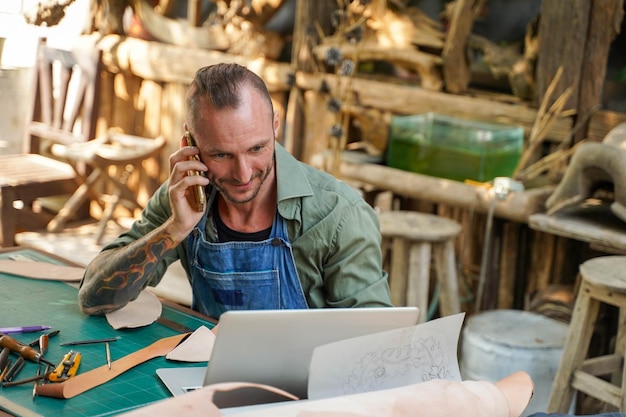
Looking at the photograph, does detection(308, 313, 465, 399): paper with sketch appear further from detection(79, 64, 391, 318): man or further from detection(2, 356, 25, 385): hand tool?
detection(2, 356, 25, 385): hand tool

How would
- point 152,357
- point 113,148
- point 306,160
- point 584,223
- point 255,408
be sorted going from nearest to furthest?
point 255,408 < point 152,357 < point 584,223 < point 306,160 < point 113,148

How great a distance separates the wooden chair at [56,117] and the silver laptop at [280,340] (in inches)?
186

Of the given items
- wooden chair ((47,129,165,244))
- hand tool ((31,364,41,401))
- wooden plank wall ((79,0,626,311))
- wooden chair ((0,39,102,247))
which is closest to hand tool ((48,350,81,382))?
hand tool ((31,364,41,401))

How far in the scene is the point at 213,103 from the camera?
8.50 feet

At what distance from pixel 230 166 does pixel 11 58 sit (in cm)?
574

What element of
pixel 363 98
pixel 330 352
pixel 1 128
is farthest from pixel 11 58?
pixel 330 352

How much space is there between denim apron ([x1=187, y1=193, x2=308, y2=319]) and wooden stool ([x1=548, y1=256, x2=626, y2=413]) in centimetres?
156

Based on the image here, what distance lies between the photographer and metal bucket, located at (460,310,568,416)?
4.14m

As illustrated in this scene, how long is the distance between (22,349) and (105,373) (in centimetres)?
24

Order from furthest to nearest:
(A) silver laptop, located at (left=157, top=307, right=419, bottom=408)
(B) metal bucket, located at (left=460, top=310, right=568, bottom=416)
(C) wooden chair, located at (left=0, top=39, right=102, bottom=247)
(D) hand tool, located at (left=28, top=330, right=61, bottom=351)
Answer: (C) wooden chair, located at (left=0, top=39, right=102, bottom=247)
(B) metal bucket, located at (left=460, top=310, right=568, bottom=416)
(D) hand tool, located at (left=28, top=330, right=61, bottom=351)
(A) silver laptop, located at (left=157, top=307, right=419, bottom=408)

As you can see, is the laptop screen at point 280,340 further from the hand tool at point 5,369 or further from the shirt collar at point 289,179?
the shirt collar at point 289,179

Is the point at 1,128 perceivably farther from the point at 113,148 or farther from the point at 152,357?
the point at 152,357

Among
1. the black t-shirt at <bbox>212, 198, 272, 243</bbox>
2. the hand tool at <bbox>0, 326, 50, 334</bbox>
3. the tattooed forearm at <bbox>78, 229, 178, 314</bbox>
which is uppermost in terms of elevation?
the black t-shirt at <bbox>212, 198, 272, 243</bbox>

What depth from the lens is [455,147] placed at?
4863 millimetres
